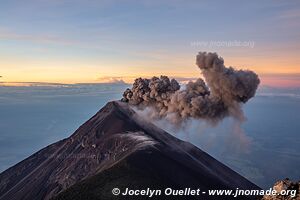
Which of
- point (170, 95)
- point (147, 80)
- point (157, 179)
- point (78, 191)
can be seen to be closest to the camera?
point (78, 191)

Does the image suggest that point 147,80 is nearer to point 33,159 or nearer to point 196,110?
point 196,110

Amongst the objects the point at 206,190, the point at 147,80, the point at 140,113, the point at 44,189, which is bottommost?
the point at 44,189

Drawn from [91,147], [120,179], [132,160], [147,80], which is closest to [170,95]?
[147,80]

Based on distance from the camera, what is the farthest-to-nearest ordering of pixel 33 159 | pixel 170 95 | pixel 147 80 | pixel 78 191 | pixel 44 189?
pixel 33 159 → pixel 147 80 → pixel 170 95 → pixel 44 189 → pixel 78 191

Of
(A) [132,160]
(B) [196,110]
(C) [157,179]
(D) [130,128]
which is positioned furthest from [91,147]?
(C) [157,179]

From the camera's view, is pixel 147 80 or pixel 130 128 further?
pixel 147 80

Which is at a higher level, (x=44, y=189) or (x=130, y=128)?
(x=130, y=128)

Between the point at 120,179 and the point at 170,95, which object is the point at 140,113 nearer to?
the point at 170,95
